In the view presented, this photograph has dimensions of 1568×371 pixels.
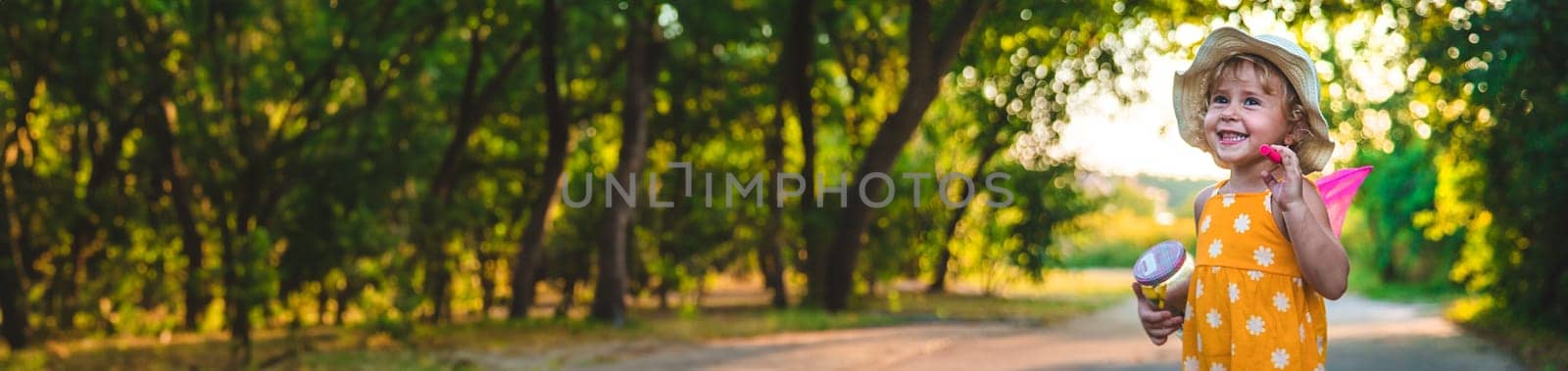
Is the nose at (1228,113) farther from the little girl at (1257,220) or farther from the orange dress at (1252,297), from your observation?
the orange dress at (1252,297)

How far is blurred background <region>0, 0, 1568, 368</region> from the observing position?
49.3 feet

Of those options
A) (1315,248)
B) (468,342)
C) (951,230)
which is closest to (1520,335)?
(468,342)

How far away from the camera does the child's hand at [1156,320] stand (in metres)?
4.33

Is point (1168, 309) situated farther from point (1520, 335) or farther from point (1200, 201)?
point (1520, 335)

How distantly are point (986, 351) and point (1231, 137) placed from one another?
1072cm

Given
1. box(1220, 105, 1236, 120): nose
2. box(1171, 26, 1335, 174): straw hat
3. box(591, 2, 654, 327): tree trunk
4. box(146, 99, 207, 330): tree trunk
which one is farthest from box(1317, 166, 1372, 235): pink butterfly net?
box(591, 2, 654, 327): tree trunk

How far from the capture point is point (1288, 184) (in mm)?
3840

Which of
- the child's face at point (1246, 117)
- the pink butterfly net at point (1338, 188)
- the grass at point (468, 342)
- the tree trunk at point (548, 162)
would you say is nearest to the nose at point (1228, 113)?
the child's face at point (1246, 117)

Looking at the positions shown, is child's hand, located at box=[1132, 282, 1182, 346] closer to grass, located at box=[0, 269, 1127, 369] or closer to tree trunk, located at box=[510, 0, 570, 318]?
grass, located at box=[0, 269, 1127, 369]

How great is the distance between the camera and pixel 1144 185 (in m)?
111

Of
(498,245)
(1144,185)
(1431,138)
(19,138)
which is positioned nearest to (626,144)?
(498,245)

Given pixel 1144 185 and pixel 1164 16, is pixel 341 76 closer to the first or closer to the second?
pixel 1164 16

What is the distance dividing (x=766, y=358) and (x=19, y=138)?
8.71m

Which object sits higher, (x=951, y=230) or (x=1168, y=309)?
(x=951, y=230)
